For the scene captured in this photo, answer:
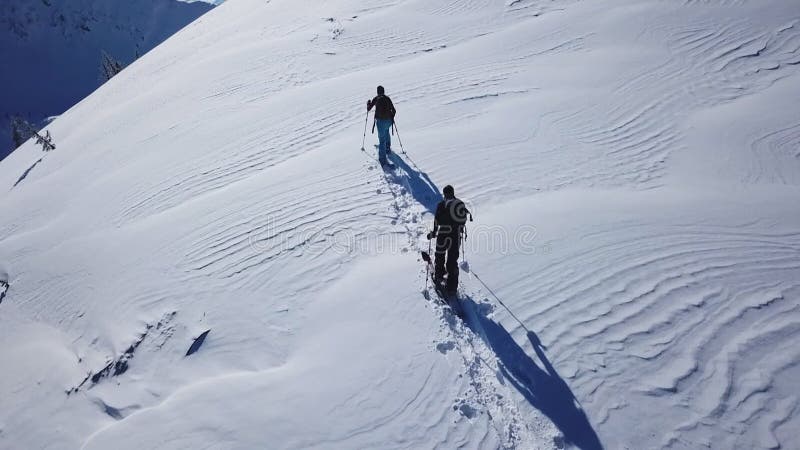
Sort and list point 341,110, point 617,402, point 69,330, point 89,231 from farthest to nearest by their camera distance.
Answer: point 341,110
point 89,231
point 69,330
point 617,402

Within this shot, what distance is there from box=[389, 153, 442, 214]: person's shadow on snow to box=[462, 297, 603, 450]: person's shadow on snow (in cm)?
268

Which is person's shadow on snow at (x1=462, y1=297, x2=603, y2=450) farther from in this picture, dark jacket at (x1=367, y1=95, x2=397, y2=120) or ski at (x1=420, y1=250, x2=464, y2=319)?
dark jacket at (x1=367, y1=95, x2=397, y2=120)

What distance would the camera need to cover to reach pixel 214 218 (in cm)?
757

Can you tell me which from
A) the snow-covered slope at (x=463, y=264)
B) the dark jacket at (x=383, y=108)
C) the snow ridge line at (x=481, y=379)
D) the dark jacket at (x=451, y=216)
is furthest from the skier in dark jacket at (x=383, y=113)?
the snow ridge line at (x=481, y=379)

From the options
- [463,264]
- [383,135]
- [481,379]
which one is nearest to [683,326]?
[481,379]

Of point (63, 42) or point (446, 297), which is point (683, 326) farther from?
point (63, 42)

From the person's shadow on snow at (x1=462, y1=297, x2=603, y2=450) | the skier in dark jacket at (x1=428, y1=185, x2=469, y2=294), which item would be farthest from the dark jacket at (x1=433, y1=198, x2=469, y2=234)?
the person's shadow on snow at (x1=462, y1=297, x2=603, y2=450)

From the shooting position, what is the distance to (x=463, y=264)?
5.95 m

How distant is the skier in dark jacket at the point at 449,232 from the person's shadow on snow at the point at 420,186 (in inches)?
70.6

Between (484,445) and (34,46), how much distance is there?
628 ft

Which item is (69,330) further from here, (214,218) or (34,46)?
(34,46)

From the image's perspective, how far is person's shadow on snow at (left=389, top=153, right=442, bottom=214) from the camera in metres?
7.20

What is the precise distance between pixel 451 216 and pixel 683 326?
10.1 feet

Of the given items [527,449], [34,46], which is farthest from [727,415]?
[34,46]
